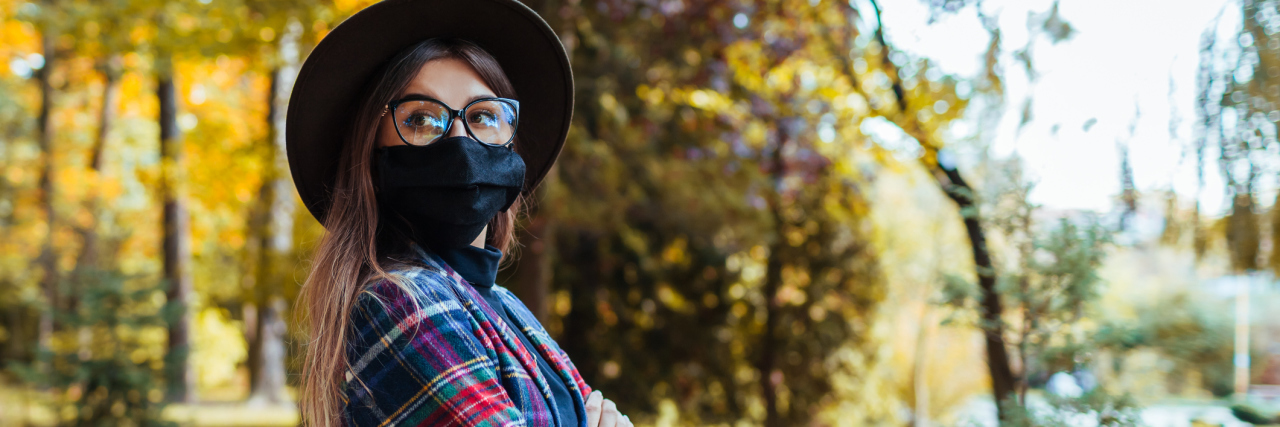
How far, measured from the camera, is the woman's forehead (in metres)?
1.45

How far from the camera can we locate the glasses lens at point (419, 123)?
144 cm

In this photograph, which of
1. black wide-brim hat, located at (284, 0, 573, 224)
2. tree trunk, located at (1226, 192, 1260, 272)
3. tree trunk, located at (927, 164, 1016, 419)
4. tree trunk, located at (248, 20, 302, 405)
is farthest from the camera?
tree trunk, located at (248, 20, 302, 405)

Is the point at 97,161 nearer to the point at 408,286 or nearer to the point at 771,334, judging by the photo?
the point at 771,334

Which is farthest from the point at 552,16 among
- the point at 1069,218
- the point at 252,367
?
the point at 252,367

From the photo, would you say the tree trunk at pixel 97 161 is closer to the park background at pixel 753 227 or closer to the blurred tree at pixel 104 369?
the park background at pixel 753 227

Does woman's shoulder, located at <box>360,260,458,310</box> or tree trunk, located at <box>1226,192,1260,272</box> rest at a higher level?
tree trunk, located at <box>1226,192,1260,272</box>

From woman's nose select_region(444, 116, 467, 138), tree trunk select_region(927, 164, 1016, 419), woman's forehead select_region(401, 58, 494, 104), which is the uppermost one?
woman's forehead select_region(401, 58, 494, 104)

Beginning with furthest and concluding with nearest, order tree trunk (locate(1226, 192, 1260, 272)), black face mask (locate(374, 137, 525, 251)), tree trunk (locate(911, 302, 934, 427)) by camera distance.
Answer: tree trunk (locate(911, 302, 934, 427)), tree trunk (locate(1226, 192, 1260, 272)), black face mask (locate(374, 137, 525, 251))

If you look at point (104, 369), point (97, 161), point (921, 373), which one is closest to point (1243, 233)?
point (104, 369)

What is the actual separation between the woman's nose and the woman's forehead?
0.03 metres

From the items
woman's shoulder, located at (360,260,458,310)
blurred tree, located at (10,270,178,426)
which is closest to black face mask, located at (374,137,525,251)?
woman's shoulder, located at (360,260,458,310)

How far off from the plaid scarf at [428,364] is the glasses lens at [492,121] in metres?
0.31

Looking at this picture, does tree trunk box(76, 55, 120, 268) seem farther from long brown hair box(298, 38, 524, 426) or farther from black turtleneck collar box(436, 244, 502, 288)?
black turtleneck collar box(436, 244, 502, 288)

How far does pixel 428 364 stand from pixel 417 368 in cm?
2
